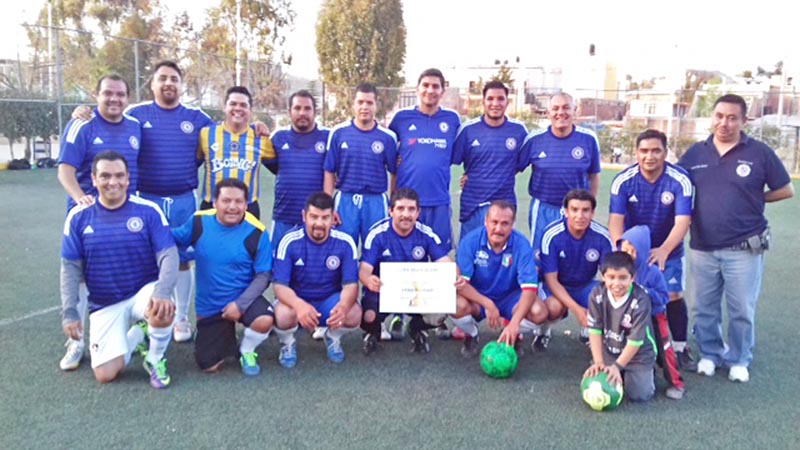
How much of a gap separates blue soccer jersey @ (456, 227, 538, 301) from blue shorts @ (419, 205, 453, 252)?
69 centimetres

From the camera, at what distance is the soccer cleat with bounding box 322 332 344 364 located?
458cm

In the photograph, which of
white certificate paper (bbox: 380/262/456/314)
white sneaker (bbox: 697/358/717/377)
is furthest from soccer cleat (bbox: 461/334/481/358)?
white sneaker (bbox: 697/358/717/377)

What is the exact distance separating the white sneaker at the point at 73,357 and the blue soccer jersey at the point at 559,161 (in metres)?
3.62

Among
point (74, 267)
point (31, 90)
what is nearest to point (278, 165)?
point (74, 267)

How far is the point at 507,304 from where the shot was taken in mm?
4793

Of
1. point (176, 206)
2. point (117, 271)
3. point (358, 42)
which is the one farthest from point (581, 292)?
point (358, 42)

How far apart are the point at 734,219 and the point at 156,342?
380cm

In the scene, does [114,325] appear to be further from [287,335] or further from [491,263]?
[491,263]

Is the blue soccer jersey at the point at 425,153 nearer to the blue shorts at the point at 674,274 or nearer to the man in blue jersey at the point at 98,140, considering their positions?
the blue shorts at the point at 674,274

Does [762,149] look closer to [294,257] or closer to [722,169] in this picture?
[722,169]

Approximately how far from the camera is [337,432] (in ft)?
11.3

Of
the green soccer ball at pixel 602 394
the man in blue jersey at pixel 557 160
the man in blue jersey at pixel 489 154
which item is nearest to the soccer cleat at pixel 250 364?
the green soccer ball at pixel 602 394

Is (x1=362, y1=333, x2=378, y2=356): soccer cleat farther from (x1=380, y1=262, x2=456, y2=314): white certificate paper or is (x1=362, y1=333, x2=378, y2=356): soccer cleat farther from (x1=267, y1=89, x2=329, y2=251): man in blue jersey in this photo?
(x1=267, y1=89, x2=329, y2=251): man in blue jersey

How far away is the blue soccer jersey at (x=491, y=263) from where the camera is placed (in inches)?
189
